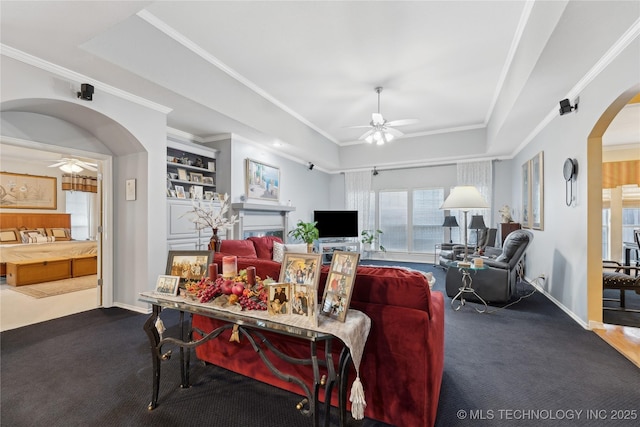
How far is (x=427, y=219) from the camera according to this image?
7332 millimetres

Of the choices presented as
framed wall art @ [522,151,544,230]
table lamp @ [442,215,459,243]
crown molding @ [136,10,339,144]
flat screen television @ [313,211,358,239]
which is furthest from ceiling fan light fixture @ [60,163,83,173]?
framed wall art @ [522,151,544,230]

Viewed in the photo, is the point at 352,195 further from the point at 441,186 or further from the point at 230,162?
the point at 230,162

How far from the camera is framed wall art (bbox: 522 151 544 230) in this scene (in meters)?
4.42

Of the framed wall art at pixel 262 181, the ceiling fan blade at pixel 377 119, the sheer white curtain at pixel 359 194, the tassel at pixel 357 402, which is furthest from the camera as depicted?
the sheer white curtain at pixel 359 194

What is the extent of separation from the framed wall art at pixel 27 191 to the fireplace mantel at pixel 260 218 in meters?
4.91

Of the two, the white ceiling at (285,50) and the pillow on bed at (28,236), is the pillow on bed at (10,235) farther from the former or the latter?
the white ceiling at (285,50)

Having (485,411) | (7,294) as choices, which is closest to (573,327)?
(485,411)

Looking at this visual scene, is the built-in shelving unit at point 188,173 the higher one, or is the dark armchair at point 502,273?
the built-in shelving unit at point 188,173

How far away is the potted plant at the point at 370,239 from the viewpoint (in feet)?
24.7

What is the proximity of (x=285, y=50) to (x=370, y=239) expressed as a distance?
17.0 feet

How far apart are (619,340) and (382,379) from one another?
271 centimetres

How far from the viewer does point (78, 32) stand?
2.25 m

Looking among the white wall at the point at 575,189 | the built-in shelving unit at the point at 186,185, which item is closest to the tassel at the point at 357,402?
the built-in shelving unit at the point at 186,185

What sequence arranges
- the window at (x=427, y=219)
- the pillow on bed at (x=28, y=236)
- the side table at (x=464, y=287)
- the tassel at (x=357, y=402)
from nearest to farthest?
the tassel at (x=357, y=402)
the side table at (x=464, y=287)
the pillow on bed at (x=28, y=236)
the window at (x=427, y=219)
